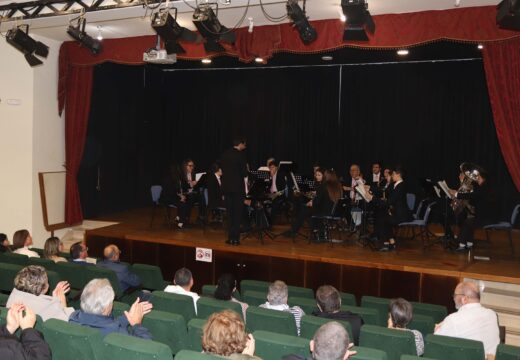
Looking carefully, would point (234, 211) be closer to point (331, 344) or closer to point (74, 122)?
point (74, 122)

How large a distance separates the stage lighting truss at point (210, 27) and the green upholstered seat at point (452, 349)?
475cm

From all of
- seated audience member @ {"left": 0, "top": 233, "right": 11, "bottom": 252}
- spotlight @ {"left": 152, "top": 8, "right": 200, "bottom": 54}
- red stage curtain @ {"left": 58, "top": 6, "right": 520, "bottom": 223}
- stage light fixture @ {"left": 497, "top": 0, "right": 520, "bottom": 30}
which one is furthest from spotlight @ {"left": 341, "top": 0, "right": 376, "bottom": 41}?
seated audience member @ {"left": 0, "top": 233, "right": 11, "bottom": 252}

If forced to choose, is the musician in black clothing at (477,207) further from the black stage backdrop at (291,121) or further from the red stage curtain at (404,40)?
the black stage backdrop at (291,121)

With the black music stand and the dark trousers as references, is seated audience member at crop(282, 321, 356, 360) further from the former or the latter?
the black music stand

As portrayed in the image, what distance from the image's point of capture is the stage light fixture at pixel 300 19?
22.5 feet

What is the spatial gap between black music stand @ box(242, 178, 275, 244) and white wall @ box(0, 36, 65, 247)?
4069mm

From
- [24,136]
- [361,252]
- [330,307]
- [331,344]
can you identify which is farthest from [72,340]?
[24,136]

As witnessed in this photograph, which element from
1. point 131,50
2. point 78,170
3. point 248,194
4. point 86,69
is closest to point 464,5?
point 248,194

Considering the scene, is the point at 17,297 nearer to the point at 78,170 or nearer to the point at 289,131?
the point at 78,170

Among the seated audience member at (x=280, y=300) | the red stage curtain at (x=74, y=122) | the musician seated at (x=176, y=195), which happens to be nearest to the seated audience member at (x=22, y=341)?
the seated audience member at (x=280, y=300)

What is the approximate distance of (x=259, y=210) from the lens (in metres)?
10.3

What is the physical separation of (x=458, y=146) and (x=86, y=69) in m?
8.00

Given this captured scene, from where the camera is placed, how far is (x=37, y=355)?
346cm

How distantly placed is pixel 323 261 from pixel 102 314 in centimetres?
468
